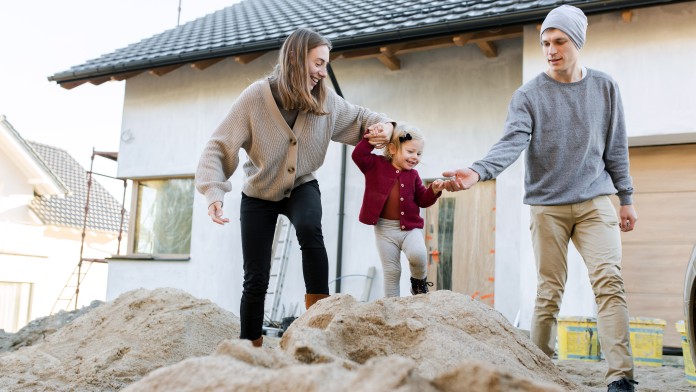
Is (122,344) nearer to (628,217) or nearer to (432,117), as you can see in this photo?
(628,217)

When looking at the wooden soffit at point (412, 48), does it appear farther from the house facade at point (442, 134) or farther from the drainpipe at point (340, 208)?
the drainpipe at point (340, 208)

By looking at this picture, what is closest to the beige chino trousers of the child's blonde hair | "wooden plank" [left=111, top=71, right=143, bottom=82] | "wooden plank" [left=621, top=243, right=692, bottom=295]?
the child's blonde hair

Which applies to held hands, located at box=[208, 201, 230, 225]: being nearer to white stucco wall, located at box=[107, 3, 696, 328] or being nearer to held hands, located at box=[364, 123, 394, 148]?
held hands, located at box=[364, 123, 394, 148]

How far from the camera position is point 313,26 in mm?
9477

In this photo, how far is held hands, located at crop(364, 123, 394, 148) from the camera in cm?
398

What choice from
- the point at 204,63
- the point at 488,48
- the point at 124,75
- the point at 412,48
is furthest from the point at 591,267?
the point at 124,75

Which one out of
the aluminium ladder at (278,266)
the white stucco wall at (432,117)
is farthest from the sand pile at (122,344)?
the white stucco wall at (432,117)

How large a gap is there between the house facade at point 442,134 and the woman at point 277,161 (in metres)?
3.65

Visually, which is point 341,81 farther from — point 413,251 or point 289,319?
point 413,251

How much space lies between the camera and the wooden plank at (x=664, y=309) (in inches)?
254

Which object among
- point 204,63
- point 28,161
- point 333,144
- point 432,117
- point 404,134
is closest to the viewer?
point 404,134

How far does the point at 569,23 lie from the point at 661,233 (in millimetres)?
3941

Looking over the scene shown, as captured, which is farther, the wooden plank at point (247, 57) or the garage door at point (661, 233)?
the wooden plank at point (247, 57)

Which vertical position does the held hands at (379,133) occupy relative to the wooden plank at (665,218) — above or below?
above
